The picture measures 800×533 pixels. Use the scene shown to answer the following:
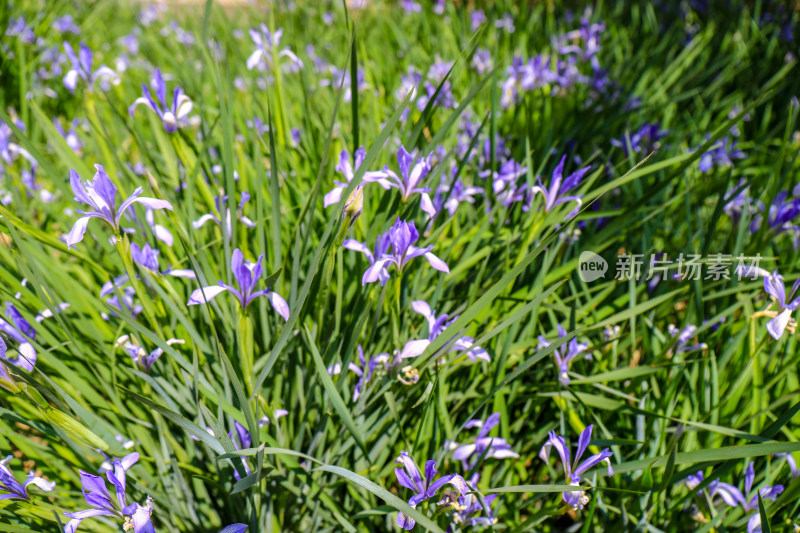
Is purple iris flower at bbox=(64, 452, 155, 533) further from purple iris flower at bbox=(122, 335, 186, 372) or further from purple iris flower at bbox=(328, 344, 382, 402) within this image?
purple iris flower at bbox=(328, 344, 382, 402)

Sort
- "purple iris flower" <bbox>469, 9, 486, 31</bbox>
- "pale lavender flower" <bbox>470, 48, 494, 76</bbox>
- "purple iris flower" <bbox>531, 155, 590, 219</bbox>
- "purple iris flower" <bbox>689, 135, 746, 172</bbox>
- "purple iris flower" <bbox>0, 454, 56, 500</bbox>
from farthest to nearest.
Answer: "purple iris flower" <bbox>469, 9, 486, 31</bbox> → "pale lavender flower" <bbox>470, 48, 494, 76</bbox> → "purple iris flower" <bbox>689, 135, 746, 172</bbox> → "purple iris flower" <bbox>531, 155, 590, 219</bbox> → "purple iris flower" <bbox>0, 454, 56, 500</bbox>

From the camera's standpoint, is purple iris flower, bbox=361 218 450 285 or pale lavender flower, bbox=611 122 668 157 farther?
pale lavender flower, bbox=611 122 668 157

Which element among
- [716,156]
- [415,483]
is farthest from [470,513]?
[716,156]

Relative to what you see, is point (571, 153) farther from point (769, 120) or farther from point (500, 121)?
point (769, 120)

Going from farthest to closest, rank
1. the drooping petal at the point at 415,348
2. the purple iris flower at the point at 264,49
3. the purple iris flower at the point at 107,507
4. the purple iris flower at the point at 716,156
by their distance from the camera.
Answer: the purple iris flower at the point at 716,156
the purple iris flower at the point at 264,49
the drooping petal at the point at 415,348
the purple iris flower at the point at 107,507

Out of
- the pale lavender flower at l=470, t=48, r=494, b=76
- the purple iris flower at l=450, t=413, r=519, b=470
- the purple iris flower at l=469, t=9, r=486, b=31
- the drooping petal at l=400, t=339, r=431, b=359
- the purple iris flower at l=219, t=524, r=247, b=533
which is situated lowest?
the purple iris flower at l=450, t=413, r=519, b=470

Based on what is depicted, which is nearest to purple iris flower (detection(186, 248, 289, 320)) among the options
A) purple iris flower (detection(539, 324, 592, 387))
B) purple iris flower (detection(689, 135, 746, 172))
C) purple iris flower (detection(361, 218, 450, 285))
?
purple iris flower (detection(361, 218, 450, 285))

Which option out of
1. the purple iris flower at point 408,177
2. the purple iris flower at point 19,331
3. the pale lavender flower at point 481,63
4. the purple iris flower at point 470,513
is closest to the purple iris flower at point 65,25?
the pale lavender flower at point 481,63

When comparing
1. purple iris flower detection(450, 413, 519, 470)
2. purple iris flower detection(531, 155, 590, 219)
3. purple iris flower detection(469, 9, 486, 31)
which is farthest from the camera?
purple iris flower detection(469, 9, 486, 31)

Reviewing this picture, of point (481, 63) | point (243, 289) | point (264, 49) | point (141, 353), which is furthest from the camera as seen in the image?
point (481, 63)

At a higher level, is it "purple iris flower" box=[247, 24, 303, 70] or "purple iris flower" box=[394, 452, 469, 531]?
"purple iris flower" box=[247, 24, 303, 70]

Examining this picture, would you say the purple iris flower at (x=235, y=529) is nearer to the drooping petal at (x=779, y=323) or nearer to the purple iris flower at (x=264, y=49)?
the drooping petal at (x=779, y=323)

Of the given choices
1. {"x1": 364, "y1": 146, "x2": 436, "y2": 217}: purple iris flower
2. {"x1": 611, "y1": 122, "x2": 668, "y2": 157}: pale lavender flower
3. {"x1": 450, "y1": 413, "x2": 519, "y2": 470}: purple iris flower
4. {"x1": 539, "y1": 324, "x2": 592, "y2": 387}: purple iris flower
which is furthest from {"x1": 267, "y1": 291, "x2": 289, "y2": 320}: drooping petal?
{"x1": 611, "y1": 122, "x2": 668, "y2": 157}: pale lavender flower

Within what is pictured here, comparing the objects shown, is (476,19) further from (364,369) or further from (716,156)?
(364,369)
